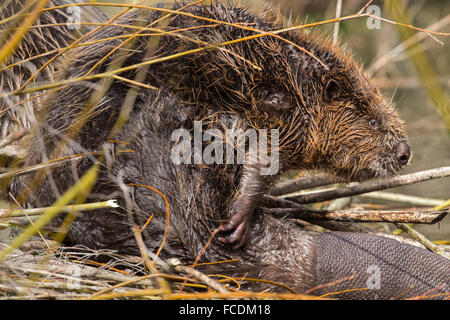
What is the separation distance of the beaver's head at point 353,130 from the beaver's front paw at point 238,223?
460 millimetres

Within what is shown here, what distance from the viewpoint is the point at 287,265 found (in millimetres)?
2221

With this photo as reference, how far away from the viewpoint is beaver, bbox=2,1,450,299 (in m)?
2.11

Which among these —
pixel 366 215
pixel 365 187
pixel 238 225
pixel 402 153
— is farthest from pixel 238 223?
pixel 402 153

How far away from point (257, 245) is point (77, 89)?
994 millimetres

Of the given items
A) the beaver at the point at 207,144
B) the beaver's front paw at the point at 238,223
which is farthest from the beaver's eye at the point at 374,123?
the beaver's front paw at the point at 238,223

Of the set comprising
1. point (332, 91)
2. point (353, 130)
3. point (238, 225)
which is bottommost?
point (238, 225)

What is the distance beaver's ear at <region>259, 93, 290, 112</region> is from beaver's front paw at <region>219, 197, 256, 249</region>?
43 centimetres

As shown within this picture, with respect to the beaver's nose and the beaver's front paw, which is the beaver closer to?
the beaver's front paw

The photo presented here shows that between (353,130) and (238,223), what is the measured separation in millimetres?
773

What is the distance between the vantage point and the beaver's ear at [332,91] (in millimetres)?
2523

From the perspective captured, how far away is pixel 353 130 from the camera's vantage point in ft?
8.46

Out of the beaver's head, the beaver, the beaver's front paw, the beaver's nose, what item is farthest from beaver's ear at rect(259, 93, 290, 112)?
the beaver's nose

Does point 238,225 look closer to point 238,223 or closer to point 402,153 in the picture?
point 238,223
